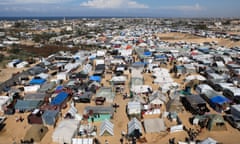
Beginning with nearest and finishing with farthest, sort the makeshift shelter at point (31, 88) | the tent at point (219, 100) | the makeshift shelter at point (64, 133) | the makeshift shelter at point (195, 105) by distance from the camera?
the makeshift shelter at point (64, 133)
the makeshift shelter at point (195, 105)
the tent at point (219, 100)
the makeshift shelter at point (31, 88)

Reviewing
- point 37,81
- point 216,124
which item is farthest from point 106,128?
point 37,81

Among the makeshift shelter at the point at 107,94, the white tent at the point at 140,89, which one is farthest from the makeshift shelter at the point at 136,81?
the makeshift shelter at the point at 107,94

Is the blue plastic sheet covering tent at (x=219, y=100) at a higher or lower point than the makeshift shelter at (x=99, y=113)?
higher

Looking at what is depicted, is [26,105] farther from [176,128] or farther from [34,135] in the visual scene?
[176,128]

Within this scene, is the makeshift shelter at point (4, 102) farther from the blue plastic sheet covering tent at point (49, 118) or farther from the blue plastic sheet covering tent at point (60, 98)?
the blue plastic sheet covering tent at point (49, 118)

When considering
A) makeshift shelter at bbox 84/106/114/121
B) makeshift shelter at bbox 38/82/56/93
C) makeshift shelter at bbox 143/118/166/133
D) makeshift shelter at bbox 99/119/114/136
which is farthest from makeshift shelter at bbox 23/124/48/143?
makeshift shelter at bbox 38/82/56/93

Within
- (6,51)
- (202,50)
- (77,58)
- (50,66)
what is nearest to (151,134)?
(50,66)

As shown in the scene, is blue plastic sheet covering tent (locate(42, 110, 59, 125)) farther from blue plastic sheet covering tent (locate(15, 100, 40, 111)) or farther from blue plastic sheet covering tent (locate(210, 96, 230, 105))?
blue plastic sheet covering tent (locate(210, 96, 230, 105))
